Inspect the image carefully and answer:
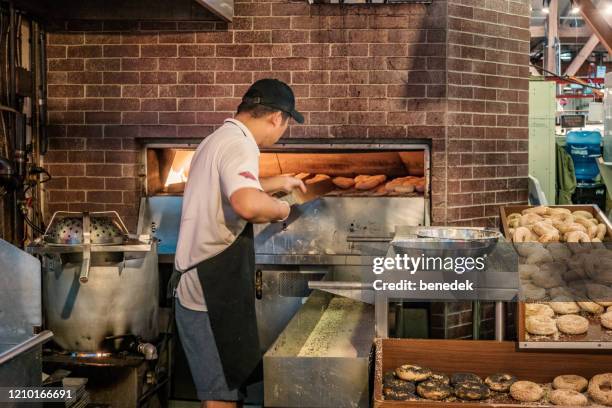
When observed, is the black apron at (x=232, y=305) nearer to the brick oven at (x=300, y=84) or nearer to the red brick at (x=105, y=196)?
the brick oven at (x=300, y=84)

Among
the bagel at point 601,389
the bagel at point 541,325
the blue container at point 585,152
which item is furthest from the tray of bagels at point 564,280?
the blue container at point 585,152

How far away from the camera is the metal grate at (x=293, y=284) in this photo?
201 inches

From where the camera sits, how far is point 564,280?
3.26 meters

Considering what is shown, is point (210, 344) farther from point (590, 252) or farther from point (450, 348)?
point (590, 252)

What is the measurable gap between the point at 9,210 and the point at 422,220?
9.66ft

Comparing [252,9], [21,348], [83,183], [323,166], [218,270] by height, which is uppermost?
[252,9]

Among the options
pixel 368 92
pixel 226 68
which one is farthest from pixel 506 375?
pixel 226 68

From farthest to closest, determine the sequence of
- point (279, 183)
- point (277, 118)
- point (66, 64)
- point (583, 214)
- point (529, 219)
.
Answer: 1. point (66, 64)
2. point (583, 214)
3. point (529, 219)
4. point (279, 183)
5. point (277, 118)

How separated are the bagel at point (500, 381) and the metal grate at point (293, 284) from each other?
7.69ft

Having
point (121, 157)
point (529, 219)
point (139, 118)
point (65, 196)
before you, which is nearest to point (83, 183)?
A: point (65, 196)

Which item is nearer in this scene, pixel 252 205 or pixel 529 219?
pixel 252 205

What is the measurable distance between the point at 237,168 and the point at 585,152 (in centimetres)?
1093

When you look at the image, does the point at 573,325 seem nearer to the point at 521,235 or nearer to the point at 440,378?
the point at 440,378

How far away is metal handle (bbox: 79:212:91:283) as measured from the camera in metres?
3.71
